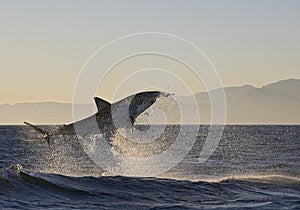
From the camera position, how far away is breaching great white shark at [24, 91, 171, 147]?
27391 millimetres

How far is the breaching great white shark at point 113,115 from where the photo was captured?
89.9 feet

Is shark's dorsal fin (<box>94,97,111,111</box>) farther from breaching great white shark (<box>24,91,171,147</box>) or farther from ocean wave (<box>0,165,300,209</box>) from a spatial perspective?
ocean wave (<box>0,165,300,209</box>)

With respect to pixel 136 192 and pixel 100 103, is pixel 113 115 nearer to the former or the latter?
pixel 100 103

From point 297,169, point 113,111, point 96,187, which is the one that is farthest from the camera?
point 297,169

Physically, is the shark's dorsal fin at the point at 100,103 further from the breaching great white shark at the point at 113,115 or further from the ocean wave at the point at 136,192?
the ocean wave at the point at 136,192

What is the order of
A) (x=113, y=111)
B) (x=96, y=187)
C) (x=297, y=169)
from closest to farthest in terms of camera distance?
(x=113, y=111), (x=96, y=187), (x=297, y=169)

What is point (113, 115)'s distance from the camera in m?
28.3

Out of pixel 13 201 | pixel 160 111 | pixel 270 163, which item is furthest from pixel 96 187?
pixel 270 163

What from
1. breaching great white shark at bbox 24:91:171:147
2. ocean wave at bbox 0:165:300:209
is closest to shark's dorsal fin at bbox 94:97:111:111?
breaching great white shark at bbox 24:91:171:147

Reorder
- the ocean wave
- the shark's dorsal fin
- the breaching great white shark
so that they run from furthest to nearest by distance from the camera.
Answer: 1. the ocean wave
2. the shark's dorsal fin
3. the breaching great white shark

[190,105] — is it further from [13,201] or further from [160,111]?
[13,201]

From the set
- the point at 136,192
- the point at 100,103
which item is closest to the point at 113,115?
the point at 100,103

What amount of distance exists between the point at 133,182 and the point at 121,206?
320 inches

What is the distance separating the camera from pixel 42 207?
94.7 ft
